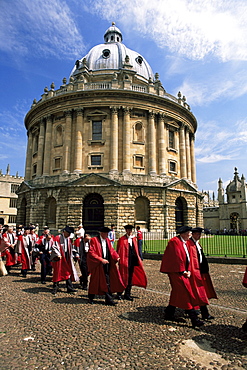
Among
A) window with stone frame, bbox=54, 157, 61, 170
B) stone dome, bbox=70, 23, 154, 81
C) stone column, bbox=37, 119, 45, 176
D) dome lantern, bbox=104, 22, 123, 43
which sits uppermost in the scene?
dome lantern, bbox=104, 22, 123, 43

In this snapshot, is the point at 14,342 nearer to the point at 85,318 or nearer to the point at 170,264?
the point at 85,318

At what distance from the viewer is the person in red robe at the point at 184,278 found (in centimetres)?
500

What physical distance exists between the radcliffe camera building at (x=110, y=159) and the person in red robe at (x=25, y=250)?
13948 mm

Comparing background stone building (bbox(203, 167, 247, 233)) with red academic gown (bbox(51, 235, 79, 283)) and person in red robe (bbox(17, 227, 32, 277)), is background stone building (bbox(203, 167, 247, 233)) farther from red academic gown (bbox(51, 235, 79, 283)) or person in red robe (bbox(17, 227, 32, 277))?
red academic gown (bbox(51, 235, 79, 283))

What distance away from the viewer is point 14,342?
429 centimetres

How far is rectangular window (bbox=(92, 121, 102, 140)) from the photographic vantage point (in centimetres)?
2812

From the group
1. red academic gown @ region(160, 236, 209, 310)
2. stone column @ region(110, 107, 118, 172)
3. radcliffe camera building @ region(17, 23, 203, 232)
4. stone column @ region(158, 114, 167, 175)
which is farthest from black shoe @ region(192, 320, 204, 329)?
stone column @ region(158, 114, 167, 175)

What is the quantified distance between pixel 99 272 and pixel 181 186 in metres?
23.6

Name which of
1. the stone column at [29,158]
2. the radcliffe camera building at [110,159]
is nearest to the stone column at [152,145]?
the radcliffe camera building at [110,159]

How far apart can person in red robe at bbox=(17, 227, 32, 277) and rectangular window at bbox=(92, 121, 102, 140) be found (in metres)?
18.1

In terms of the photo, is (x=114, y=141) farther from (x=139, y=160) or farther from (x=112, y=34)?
(x=112, y=34)

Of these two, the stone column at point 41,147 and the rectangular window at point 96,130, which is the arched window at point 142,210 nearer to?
the rectangular window at point 96,130

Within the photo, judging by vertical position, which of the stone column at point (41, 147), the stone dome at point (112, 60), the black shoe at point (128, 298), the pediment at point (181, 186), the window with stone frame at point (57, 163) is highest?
the stone dome at point (112, 60)

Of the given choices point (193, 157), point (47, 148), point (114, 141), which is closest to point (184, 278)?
point (114, 141)
